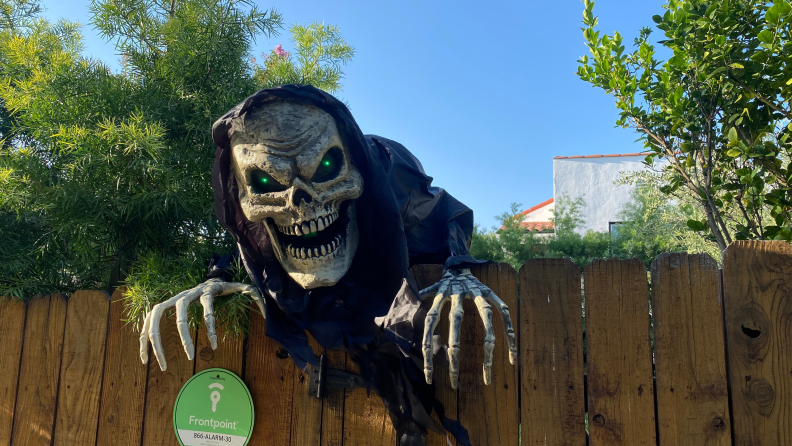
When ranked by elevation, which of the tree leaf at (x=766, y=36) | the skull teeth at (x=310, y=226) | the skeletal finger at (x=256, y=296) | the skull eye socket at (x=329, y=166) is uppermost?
the tree leaf at (x=766, y=36)

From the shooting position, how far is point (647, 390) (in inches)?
68.4

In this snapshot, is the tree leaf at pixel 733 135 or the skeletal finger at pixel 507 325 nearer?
the skeletal finger at pixel 507 325

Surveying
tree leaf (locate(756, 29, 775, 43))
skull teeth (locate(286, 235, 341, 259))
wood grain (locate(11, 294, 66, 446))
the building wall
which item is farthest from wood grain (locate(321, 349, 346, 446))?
the building wall

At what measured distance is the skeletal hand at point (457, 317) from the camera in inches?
60.6

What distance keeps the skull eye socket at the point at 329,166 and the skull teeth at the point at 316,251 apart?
0.24 metres

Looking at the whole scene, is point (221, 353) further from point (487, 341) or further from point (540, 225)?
point (540, 225)

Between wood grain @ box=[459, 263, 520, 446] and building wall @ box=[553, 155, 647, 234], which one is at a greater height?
building wall @ box=[553, 155, 647, 234]

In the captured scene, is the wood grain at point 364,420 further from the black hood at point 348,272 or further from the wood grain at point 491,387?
the wood grain at point 491,387

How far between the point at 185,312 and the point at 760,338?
6.71 feet

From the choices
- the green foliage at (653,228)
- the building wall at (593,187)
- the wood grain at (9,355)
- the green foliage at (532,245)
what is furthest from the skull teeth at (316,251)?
the building wall at (593,187)

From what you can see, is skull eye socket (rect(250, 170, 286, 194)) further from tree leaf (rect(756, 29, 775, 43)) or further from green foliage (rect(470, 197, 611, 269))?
green foliage (rect(470, 197, 611, 269))

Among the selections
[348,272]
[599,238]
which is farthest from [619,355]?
[599,238]

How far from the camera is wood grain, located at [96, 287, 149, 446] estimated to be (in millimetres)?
2193

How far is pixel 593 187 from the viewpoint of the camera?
1403 centimetres
